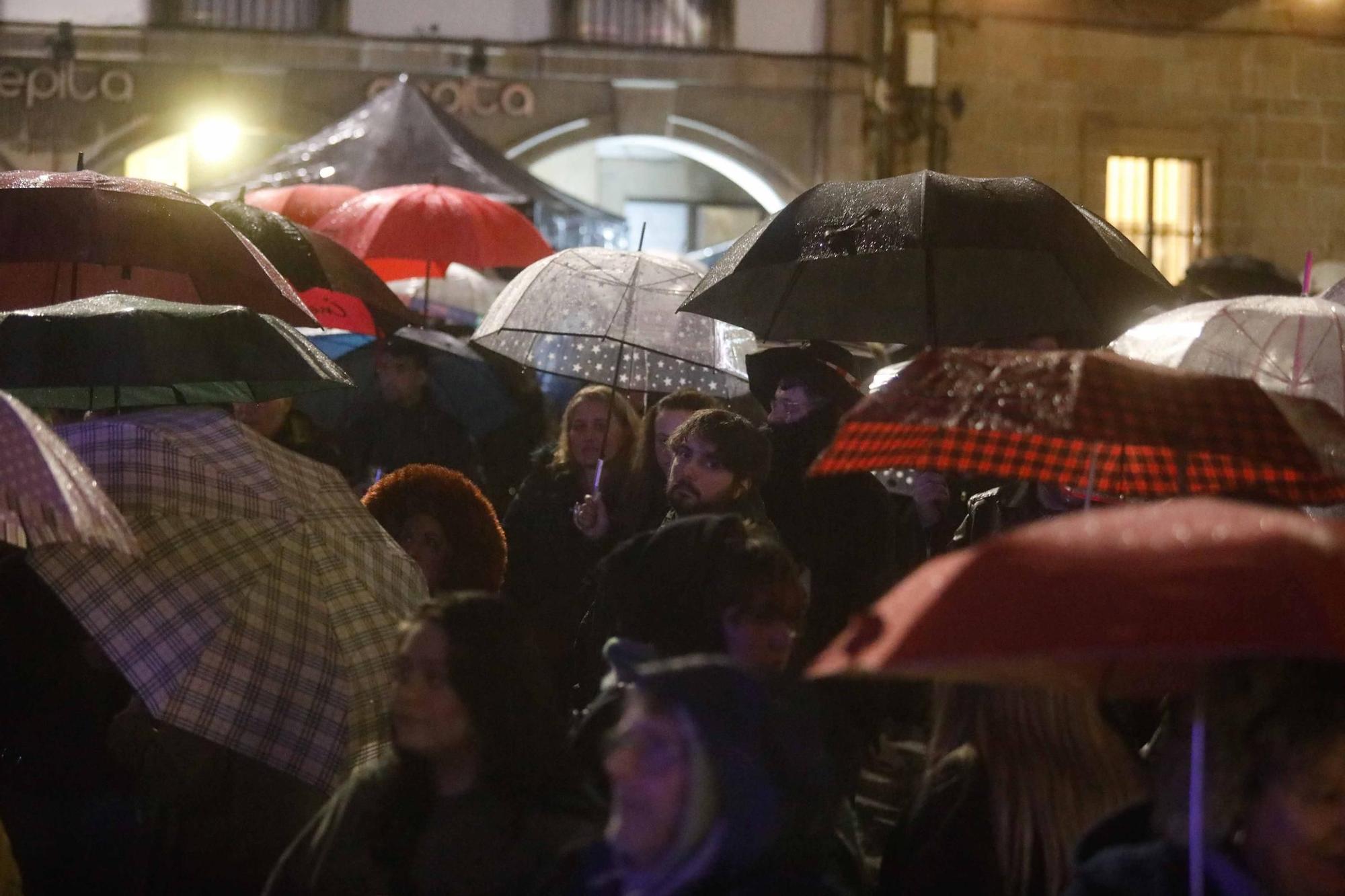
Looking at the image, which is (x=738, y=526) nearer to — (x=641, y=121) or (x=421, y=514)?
(x=421, y=514)

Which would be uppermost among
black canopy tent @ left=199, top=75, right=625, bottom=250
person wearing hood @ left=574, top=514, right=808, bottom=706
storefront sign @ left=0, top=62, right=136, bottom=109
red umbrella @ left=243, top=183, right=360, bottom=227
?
storefront sign @ left=0, top=62, right=136, bottom=109

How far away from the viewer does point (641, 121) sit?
18859 millimetres

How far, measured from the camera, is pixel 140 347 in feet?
16.1

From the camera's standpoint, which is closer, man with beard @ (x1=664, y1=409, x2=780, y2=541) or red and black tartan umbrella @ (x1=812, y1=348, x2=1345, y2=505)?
red and black tartan umbrella @ (x1=812, y1=348, x2=1345, y2=505)

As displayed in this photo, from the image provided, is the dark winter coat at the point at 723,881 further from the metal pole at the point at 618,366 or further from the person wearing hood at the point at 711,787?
the metal pole at the point at 618,366

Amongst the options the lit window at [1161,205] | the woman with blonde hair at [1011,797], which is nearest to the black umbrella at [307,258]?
the woman with blonde hair at [1011,797]

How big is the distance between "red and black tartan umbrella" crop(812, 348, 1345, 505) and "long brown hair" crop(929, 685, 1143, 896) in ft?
1.78

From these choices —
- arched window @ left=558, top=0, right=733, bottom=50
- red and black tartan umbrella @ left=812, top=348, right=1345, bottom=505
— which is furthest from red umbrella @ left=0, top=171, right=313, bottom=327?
arched window @ left=558, top=0, right=733, bottom=50

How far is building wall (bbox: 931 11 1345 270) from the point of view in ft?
62.9

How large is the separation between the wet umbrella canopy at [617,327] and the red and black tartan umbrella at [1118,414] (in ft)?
7.87

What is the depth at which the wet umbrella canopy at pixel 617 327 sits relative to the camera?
23.2ft

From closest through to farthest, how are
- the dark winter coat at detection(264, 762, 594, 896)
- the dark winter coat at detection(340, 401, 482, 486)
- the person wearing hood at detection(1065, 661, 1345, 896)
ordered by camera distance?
the person wearing hood at detection(1065, 661, 1345, 896)
the dark winter coat at detection(264, 762, 594, 896)
the dark winter coat at detection(340, 401, 482, 486)

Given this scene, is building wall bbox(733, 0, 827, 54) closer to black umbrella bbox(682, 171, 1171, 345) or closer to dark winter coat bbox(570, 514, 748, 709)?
black umbrella bbox(682, 171, 1171, 345)

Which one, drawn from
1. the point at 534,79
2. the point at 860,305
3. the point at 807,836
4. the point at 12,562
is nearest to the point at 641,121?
the point at 534,79
